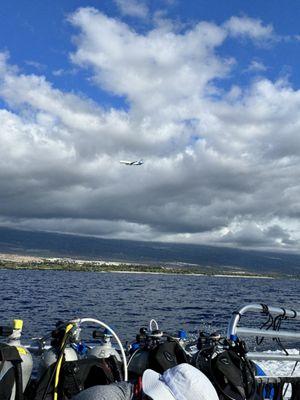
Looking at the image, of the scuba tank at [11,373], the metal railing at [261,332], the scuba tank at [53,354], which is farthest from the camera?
the metal railing at [261,332]

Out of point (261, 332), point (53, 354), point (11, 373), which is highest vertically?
point (261, 332)

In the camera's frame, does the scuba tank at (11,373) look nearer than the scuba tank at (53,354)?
Yes

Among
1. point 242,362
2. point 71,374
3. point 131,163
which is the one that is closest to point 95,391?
point 71,374

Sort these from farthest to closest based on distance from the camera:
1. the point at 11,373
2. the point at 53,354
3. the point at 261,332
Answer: the point at 261,332 < the point at 53,354 < the point at 11,373

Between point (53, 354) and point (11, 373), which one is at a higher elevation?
point (53, 354)

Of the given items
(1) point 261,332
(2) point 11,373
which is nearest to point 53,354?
(2) point 11,373

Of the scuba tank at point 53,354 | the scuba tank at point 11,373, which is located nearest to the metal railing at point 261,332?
the scuba tank at point 53,354

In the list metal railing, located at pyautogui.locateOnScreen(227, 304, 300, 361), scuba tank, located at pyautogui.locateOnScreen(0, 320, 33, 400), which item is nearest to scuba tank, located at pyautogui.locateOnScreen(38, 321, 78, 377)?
scuba tank, located at pyautogui.locateOnScreen(0, 320, 33, 400)

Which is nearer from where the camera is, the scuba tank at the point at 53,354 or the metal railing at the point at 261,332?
the scuba tank at the point at 53,354

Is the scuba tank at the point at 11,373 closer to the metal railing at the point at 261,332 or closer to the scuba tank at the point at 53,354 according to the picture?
the scuba tank at the point at 53,354

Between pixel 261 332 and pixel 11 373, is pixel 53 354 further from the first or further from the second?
pixel 261 332

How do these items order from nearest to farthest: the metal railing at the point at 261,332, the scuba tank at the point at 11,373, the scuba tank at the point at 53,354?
the scuba tank at the point at 11,373
the scuba tank at the point at 53,354
the metal railing at the point at 261,332

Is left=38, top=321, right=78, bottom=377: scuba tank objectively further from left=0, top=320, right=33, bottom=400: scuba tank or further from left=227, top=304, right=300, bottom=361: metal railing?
left=227, top=304, right=300, bottom=361: metal railing

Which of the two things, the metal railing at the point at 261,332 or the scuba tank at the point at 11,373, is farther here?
the metal railing at the point at 261,332
